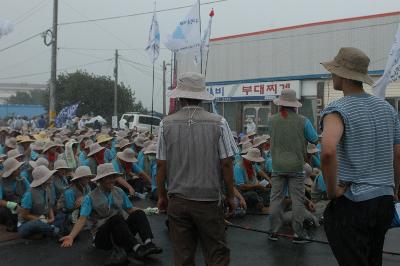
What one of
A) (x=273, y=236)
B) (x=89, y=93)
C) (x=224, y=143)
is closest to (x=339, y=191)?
(x=224, y=143)

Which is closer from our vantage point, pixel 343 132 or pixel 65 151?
pixel 343 132

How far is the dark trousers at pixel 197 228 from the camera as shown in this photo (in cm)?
349

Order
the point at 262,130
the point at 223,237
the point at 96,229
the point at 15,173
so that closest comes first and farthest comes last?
the point at 223,237 → the point at 96,229 → the point at 15,173 → the point at 262,130

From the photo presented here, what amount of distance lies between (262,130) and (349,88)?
18.2 meters

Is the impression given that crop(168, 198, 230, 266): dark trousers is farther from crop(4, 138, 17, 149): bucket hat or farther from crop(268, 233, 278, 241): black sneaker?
crop(4, 138, 17, 149): bucket hat

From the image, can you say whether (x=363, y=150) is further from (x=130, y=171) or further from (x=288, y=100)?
(x=130, y=171)

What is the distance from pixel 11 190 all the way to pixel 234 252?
3.27 metres

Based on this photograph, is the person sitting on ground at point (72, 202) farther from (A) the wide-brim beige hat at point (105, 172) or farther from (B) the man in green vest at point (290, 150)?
(B) the man in green vest at point (290, 150)

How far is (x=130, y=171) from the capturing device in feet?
28.5

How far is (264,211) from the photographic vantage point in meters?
7.84

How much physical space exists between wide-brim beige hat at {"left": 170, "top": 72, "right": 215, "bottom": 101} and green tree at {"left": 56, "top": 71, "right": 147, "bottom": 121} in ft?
124

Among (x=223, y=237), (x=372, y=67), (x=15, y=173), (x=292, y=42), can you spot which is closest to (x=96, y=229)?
(x=15, y=173)

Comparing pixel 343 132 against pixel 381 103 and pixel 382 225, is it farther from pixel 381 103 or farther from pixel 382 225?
pixel 382 225

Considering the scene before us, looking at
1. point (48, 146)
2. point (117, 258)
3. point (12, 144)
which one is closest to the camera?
point (117, 258)
